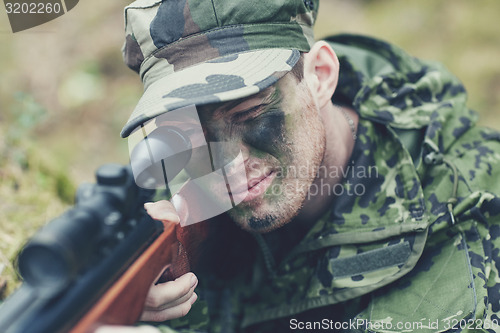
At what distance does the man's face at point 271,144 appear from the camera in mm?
1928

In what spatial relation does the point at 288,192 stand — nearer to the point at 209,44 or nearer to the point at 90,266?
the point at 209,44

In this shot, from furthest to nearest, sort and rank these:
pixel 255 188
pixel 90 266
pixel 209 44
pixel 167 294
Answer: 1. pixel 255 188
2. pixel 209 44
3. pixel 167 294
4. pixel 90 266

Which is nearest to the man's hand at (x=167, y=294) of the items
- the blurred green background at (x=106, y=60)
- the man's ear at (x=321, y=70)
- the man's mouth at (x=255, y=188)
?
the man's mouth at (x=255, y=188)

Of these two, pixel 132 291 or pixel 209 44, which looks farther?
pixel 209 44

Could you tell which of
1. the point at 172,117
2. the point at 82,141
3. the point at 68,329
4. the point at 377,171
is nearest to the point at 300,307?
the point at 377,171

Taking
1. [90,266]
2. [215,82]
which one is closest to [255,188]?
[215,82]

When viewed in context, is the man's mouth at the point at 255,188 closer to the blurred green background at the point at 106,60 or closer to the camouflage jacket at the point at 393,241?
the camouflage jacket at the point at 393,241

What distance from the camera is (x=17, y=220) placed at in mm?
2742

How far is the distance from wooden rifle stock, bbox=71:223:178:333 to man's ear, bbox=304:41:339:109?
1.04 m

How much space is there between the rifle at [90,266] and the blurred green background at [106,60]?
349cm

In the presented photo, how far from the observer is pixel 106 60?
597cm

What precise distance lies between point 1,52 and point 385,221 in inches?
229

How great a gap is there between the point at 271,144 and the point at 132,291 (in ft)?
2.95

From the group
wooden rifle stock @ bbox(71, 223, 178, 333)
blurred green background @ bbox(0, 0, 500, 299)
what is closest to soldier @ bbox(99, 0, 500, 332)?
wooden rifle stock @ bbox(71, 223, 178, 333)
